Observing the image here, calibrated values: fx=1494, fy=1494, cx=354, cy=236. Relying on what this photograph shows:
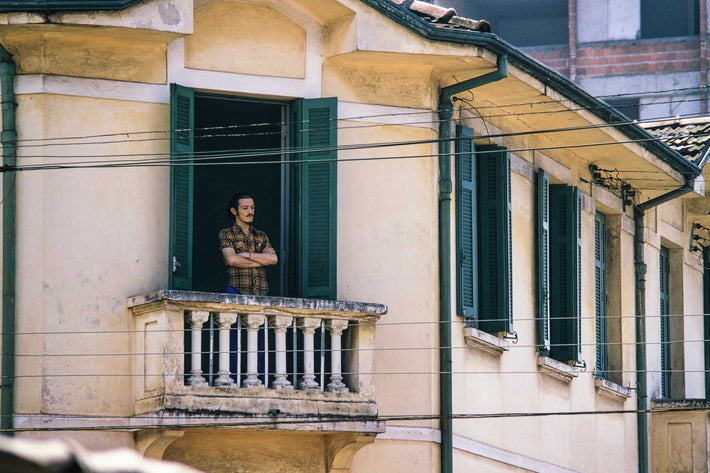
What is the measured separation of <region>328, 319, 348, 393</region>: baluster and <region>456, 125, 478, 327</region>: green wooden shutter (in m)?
1.94

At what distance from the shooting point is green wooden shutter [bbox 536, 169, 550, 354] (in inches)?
640

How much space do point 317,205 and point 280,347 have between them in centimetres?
156

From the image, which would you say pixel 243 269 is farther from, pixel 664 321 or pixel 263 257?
pixel 664 321

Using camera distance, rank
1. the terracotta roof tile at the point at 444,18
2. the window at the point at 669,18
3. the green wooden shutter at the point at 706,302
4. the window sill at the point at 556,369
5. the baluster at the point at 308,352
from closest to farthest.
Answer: the baluster at the point at 308,352, the terracotta roof tile at the point at 444,18, the window sill at the point at 556,369, the green wooden shutter at the point at 706,302, the window at the point at 669,18

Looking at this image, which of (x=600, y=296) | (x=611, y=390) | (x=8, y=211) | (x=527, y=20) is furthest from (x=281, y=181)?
(x=527, y=20)

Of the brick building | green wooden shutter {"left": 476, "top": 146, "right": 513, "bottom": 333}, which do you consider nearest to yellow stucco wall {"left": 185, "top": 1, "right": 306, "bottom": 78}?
green wooden shutter {"left": 476, "top": 146, "right": 513, "bottom": 333}

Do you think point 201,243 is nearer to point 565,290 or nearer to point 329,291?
point 329,291

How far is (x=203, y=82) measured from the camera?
13.1 meters

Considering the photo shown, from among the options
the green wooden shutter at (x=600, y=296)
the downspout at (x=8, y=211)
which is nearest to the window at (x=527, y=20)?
the green wooden shutter at (x=600, y=296)

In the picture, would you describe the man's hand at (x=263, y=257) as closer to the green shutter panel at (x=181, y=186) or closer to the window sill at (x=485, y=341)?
the green shutter panel at (x=181, y=186)

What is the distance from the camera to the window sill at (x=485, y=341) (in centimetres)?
1430

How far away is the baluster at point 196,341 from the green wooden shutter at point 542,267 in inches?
209

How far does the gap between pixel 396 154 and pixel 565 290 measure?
403cm

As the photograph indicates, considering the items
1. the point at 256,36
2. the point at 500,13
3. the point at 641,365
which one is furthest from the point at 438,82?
the point at 500,13
